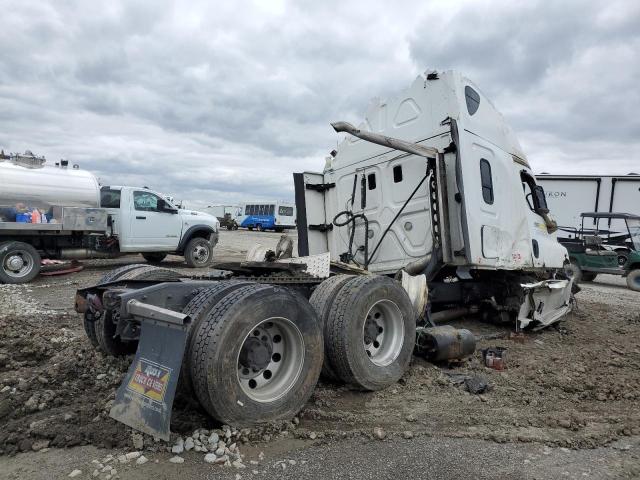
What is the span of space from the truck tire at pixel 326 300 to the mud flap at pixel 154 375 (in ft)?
4.08

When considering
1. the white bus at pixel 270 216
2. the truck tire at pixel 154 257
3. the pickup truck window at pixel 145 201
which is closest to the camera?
the pickup truck window at pixel 145 201

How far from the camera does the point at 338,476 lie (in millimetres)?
2496

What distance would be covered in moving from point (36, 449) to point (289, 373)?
153cm

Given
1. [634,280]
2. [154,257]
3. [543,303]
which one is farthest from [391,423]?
[634,280]

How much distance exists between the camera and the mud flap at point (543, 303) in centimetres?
594

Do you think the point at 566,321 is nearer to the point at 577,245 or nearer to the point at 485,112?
the point at 485,112

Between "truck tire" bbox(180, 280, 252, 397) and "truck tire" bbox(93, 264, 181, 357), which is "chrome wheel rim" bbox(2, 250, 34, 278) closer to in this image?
"truck tire" bbox(93, 264, 181, 357)

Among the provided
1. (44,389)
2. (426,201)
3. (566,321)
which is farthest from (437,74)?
(44,389)

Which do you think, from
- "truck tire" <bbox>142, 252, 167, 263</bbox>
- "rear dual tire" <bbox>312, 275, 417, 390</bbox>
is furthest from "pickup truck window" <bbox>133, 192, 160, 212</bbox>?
"rear dual tire" <bbox>312, 275, 417, 390</bbox>

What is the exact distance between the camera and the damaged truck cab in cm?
512

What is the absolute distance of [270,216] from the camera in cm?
4100

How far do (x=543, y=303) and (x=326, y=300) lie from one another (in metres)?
3.83

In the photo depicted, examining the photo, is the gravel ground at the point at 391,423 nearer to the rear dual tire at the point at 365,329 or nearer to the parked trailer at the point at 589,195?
the rear dual tire at the point at 365,329

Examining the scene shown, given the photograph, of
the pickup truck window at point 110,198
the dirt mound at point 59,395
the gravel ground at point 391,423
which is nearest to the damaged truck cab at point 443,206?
the gravel ground at point 391,423
